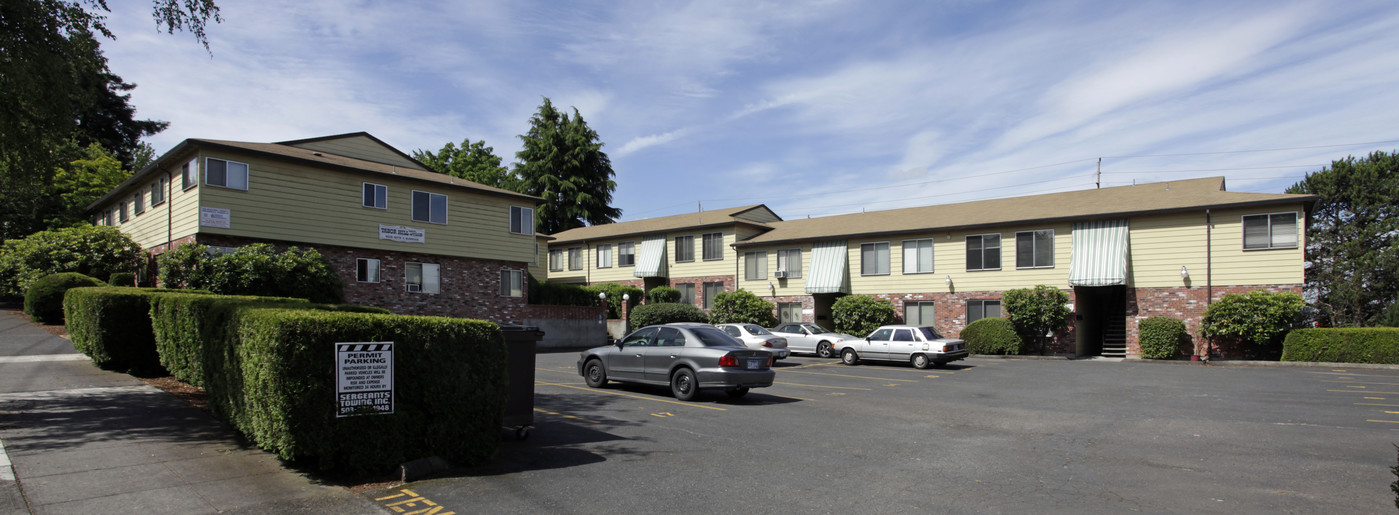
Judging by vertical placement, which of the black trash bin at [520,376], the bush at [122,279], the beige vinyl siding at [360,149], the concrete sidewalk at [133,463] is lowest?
the concrete sidewalk at [133,463]

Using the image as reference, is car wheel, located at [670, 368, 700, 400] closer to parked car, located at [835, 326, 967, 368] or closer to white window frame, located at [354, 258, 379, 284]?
parked car, located at [835, 326, 967, 368]

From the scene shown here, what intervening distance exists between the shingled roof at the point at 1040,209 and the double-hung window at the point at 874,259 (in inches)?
28.9

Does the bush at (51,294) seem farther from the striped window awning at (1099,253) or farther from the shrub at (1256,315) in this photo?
the shrub at (1256,315)

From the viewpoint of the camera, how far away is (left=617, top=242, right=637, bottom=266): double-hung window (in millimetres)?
44062

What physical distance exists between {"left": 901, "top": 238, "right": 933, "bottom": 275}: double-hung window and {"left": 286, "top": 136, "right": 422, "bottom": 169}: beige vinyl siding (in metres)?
21.7

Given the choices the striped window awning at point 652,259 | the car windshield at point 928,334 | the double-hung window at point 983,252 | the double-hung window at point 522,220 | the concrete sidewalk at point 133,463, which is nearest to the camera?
the concrete sidewalk at point 133,463

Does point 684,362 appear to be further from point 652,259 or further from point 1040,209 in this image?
point 652,259

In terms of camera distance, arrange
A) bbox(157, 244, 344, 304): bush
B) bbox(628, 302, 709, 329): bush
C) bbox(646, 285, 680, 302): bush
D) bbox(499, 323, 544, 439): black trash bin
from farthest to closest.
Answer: bbox(646, 285, 680, 302): bush
bbox(628, 302, 709, 329): bush
bbox(157, 244, 344, 304): bush
bbox(499, 323, 544, 439): black trash bin

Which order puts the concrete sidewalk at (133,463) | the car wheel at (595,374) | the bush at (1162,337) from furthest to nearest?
the bush at (1162,337) → the car wheel at (595,374) → the concrete sidewalk at (133,463)

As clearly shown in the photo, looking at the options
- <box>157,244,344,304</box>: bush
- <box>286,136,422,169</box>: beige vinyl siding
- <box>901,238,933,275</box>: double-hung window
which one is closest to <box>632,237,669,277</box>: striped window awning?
<box>901,238,933,275</box>: double-hung window

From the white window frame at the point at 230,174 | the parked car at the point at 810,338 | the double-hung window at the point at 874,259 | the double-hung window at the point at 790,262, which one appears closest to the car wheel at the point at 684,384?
the parked car at the point at 810,338

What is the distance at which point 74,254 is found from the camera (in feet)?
85.5

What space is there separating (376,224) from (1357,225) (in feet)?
170

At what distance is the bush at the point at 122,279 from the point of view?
82.1 feet
